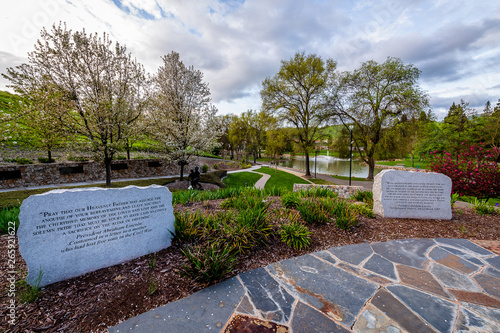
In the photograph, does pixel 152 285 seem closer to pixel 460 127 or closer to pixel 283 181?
pixel 283 181

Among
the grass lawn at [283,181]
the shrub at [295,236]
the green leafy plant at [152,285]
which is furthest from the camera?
the grass lawn at [283,181]

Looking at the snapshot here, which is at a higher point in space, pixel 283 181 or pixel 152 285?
pixel 152 285

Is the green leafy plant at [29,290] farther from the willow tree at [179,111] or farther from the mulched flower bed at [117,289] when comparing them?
the willow tree at [179,111]

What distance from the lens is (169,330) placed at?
1.97 m

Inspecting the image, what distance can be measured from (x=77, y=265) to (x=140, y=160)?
1530cm

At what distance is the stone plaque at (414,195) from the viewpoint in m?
5.56

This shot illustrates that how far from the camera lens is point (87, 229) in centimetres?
289

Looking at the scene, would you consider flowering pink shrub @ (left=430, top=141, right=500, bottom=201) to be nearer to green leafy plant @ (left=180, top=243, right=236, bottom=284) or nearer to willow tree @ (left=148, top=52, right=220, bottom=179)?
green leafy plant @ (left=180, top=243, right=236, bottom=284)

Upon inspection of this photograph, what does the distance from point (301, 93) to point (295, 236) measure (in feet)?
69.4

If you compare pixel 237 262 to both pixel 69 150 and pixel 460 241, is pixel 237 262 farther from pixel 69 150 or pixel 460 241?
pixel 69 150

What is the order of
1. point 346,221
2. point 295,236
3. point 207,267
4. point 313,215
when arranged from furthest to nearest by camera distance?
point 313,215 → point 346,221 → point 295,236 → point 207,267

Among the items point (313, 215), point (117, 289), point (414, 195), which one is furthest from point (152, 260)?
point (414, 195)

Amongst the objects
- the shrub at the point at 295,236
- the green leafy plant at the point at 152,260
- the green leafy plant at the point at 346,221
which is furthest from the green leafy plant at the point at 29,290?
the green leafy plant at the point at 346,221

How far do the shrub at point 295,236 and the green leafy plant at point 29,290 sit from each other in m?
3.75
